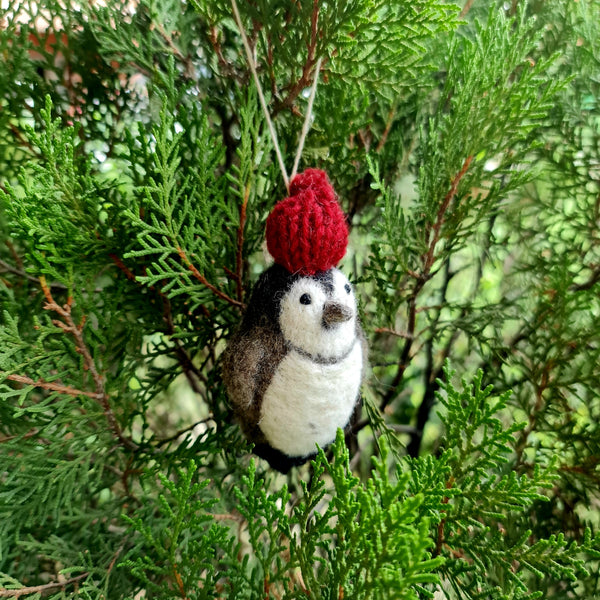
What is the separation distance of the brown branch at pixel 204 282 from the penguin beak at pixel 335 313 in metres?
0.15

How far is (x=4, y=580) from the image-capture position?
19.9 inches

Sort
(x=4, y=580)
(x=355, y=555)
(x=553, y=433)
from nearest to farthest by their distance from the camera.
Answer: (x=355, y=555) → (x=4, y=580) → (x=553, y=433)

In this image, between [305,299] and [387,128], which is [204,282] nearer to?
Result: [305,299]

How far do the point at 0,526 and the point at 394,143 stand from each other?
745mm

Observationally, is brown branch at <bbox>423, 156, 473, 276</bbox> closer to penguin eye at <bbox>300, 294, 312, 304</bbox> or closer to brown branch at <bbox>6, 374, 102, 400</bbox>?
penguin eye at <bbox>300, 294, 312, 304</bbox>

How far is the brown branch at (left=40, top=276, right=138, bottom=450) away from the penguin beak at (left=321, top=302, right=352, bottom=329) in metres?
0.27

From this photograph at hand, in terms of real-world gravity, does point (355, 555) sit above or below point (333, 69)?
below

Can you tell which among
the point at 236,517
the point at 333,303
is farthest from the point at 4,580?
the point at 333,303

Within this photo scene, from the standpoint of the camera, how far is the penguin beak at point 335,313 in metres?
0.46

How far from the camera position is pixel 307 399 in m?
0.50

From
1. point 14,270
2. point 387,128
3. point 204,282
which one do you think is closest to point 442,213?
point 387,128

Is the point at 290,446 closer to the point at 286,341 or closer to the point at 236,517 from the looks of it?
the point at 286,341

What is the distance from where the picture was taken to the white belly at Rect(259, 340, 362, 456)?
490 millimetres

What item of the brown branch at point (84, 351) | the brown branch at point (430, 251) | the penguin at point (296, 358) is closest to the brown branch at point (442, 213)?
the brown branch at point (430, 251)
